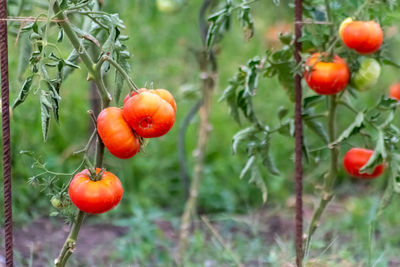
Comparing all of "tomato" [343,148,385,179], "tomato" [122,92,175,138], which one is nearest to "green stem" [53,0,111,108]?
"tomato" [122,92,175,138]

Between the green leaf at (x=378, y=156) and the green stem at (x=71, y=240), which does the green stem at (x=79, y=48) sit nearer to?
the green stem at (x=71, y=240)

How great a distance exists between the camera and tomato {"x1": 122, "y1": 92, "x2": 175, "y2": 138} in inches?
54.8

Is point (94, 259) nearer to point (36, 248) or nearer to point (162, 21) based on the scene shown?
point (36, 248)

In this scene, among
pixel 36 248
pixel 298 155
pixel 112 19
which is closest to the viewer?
pixel 112 19

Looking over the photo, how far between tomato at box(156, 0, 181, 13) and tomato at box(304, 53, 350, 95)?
1.66m

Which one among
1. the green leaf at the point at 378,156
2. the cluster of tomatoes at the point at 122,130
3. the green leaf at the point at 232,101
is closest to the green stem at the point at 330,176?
the green leaf at the point at 378,156

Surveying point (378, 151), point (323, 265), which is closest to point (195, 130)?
point (323, 265)

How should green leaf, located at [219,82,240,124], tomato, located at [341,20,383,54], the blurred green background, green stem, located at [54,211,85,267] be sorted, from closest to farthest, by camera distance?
1. green stem, located at [54,211,85,267]
2. tomato, located at [341,20,383,54]
3. green leaf, located at [219,82,240,124]
4. the blurred green background

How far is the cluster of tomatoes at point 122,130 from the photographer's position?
1.40 m

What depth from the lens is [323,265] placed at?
2213mm

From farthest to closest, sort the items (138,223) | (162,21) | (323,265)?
1. (162,21)
2. (138,223)
3. (323,265)

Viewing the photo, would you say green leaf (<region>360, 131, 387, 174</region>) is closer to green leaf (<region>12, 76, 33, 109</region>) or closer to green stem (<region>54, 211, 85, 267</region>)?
green stem (<region>54, 211, 85, 267</region>)

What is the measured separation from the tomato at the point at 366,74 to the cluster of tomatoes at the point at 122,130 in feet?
2.66

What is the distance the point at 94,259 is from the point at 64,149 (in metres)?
1.22
